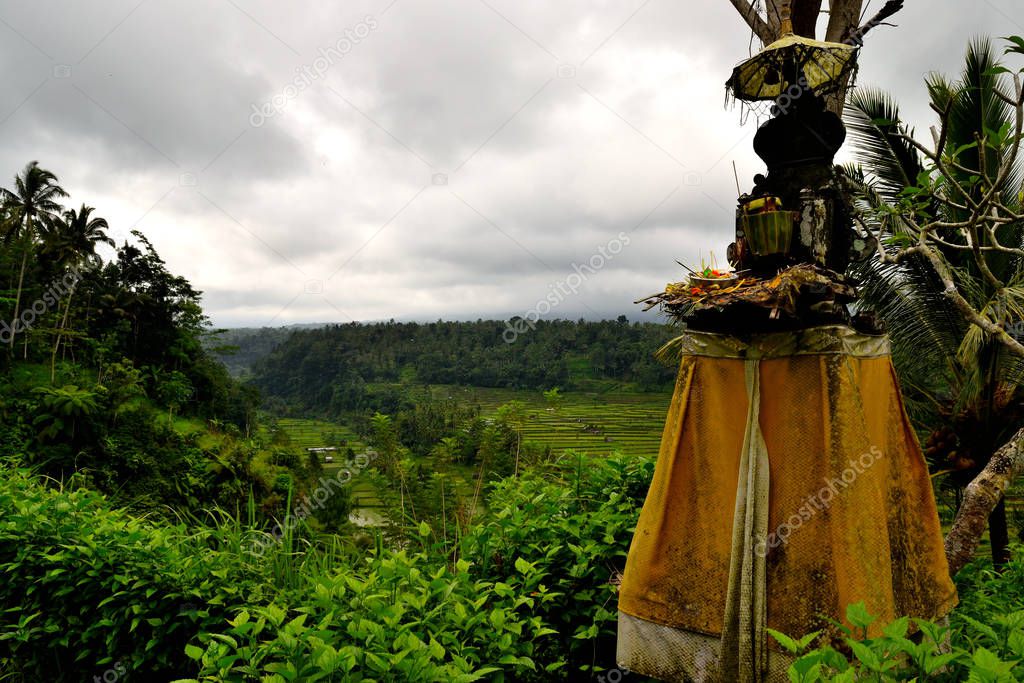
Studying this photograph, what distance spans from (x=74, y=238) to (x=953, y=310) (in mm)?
31189

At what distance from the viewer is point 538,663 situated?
8.80 ft

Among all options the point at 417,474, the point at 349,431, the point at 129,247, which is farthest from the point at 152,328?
the point at 417,474

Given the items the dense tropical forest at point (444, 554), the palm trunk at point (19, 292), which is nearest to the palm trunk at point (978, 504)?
the dense tropical forest at point (444, 554)

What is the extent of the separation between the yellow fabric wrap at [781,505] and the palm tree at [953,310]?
10.6ft

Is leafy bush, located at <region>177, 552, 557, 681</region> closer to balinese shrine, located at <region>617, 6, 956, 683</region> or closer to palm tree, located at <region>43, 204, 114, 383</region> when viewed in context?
balinese shrine, located at <region>617, 6, 956, 683</region>

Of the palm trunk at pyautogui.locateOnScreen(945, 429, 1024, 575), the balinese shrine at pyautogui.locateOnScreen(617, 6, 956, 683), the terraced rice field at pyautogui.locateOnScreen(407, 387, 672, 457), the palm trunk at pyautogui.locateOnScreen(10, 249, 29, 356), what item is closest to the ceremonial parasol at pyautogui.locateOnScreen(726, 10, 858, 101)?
the balinese shrine at pyautogui.locateOnScreen(617, 6, 956, 683)

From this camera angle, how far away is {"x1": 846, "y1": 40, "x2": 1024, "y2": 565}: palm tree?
5418 mm

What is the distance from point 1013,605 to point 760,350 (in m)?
1.56

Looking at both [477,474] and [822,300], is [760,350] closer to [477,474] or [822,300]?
[822,300]

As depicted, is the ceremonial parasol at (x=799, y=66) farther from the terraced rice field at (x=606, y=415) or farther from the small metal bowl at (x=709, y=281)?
the terraced rice field at (x=606, y=415)

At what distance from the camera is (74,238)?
Result: 2611cm

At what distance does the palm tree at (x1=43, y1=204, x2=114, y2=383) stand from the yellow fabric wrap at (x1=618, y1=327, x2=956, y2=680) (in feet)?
91.4

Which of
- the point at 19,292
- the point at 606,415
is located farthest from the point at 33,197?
the point at 606,415

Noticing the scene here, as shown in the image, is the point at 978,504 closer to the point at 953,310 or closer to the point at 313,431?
the point at 953,310
